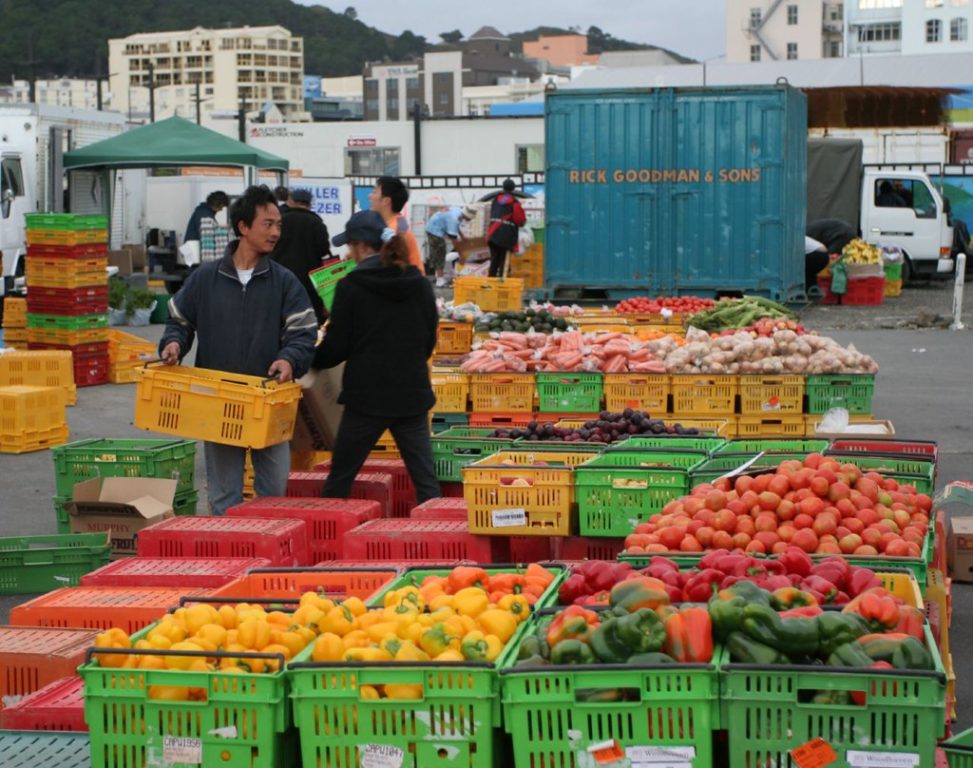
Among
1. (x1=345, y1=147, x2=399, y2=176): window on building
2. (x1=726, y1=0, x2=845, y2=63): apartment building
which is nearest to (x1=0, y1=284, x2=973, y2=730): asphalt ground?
(x1=345, y1=147, x2=399, y2=176): window on building

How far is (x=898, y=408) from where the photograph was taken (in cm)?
1481

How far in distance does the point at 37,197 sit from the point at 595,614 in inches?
801

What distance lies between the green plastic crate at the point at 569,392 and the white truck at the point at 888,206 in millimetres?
19496

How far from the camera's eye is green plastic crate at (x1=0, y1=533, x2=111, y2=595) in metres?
7.93

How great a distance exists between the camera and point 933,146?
3756cm

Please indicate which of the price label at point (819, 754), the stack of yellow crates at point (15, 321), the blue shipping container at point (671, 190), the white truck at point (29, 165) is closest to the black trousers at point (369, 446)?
the price label at point (819, 754)

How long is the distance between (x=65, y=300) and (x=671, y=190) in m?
8.89

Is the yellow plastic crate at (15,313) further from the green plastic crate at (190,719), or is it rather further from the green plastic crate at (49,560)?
the green plastic crate at (190,719)

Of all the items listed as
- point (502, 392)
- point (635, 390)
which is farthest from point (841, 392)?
point (502, 392)

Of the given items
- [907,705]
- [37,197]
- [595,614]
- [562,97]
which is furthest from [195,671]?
[37,197]

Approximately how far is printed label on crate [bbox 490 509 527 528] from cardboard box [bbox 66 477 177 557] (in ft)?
7.37

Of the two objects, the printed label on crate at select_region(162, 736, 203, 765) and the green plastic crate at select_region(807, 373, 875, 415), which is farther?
the green plastic crate at select_region(807, 373, 875, 415)

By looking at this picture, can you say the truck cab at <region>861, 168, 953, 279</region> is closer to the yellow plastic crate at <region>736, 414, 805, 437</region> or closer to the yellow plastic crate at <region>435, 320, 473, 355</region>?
the yellow plastic crate at <region>435, 320, 473, 355</region>

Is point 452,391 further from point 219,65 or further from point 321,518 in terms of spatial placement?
point 219,65
